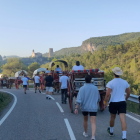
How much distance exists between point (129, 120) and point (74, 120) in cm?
203

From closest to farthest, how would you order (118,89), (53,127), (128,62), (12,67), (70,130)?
(118,89) < (70,130) < (53,127) < (128,62) < (12,67)

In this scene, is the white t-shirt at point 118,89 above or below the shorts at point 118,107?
above

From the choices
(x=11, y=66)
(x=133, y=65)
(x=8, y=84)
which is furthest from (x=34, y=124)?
(x=11, y=66)

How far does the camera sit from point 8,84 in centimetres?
3506

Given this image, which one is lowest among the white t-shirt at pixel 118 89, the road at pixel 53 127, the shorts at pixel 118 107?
the road at pixel 53 127

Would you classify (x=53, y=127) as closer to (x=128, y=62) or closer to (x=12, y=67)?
(x=128, y=62)

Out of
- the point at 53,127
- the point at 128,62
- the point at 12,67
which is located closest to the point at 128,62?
the point at 128,62

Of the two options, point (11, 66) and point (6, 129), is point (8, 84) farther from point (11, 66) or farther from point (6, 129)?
point (11, 66)

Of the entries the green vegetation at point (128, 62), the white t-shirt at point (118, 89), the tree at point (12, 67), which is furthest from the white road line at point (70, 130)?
the tree at point (12, 67)

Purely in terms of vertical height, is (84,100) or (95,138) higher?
(84,100)

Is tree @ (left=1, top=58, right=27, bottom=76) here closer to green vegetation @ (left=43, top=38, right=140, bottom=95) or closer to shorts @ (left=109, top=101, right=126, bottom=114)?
green vegetation @ (left=43, top=38, right=140, bottom=95)

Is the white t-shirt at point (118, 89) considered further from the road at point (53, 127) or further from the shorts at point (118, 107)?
the road at point (53, 127)

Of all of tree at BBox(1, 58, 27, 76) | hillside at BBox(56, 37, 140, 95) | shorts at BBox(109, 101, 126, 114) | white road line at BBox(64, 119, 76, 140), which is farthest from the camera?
tree at BBox(1, 58, 27, 76)

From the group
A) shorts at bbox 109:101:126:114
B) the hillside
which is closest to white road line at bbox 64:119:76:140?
shorts at bbox 109:101:126:114
